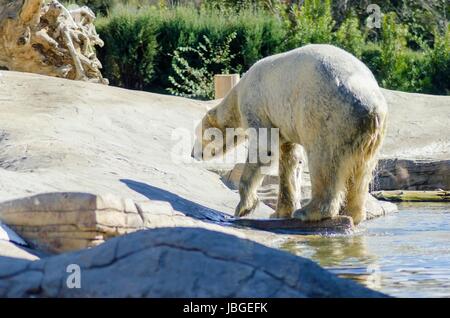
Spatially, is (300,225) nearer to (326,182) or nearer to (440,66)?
(326,182)

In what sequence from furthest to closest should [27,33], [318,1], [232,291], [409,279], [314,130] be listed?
[318,1]
[27,33]
[314,130]
[409,279]
[232,291]

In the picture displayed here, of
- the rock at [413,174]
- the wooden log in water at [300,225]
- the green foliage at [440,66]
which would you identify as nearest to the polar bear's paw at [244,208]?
the wooden log in water at [300,225]

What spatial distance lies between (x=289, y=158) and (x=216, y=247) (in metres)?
6.28

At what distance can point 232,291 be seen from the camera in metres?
4.94

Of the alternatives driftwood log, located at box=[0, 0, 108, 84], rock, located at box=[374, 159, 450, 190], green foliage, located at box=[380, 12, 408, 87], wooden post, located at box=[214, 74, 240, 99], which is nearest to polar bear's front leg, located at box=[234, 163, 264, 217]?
rock, located at box=[374, 159, 450, 190]

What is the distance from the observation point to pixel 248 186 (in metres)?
11.2

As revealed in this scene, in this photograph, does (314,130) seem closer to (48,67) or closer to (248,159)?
(248,159)

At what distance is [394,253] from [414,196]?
17.2ft

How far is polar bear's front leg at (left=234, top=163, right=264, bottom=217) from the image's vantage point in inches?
440

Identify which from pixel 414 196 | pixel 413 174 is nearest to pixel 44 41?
pixel 413 174

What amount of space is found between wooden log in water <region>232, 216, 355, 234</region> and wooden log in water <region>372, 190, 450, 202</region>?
386 cm

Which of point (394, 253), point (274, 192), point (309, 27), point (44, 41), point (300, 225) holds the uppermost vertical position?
point (44, 41)

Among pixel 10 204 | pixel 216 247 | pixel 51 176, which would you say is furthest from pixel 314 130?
pixel 216 247

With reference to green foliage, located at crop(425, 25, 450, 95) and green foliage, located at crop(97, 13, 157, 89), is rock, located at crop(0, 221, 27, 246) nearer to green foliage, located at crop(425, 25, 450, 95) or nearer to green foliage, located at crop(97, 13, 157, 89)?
green foliage, located at crop(97, 13, 157, 89)
